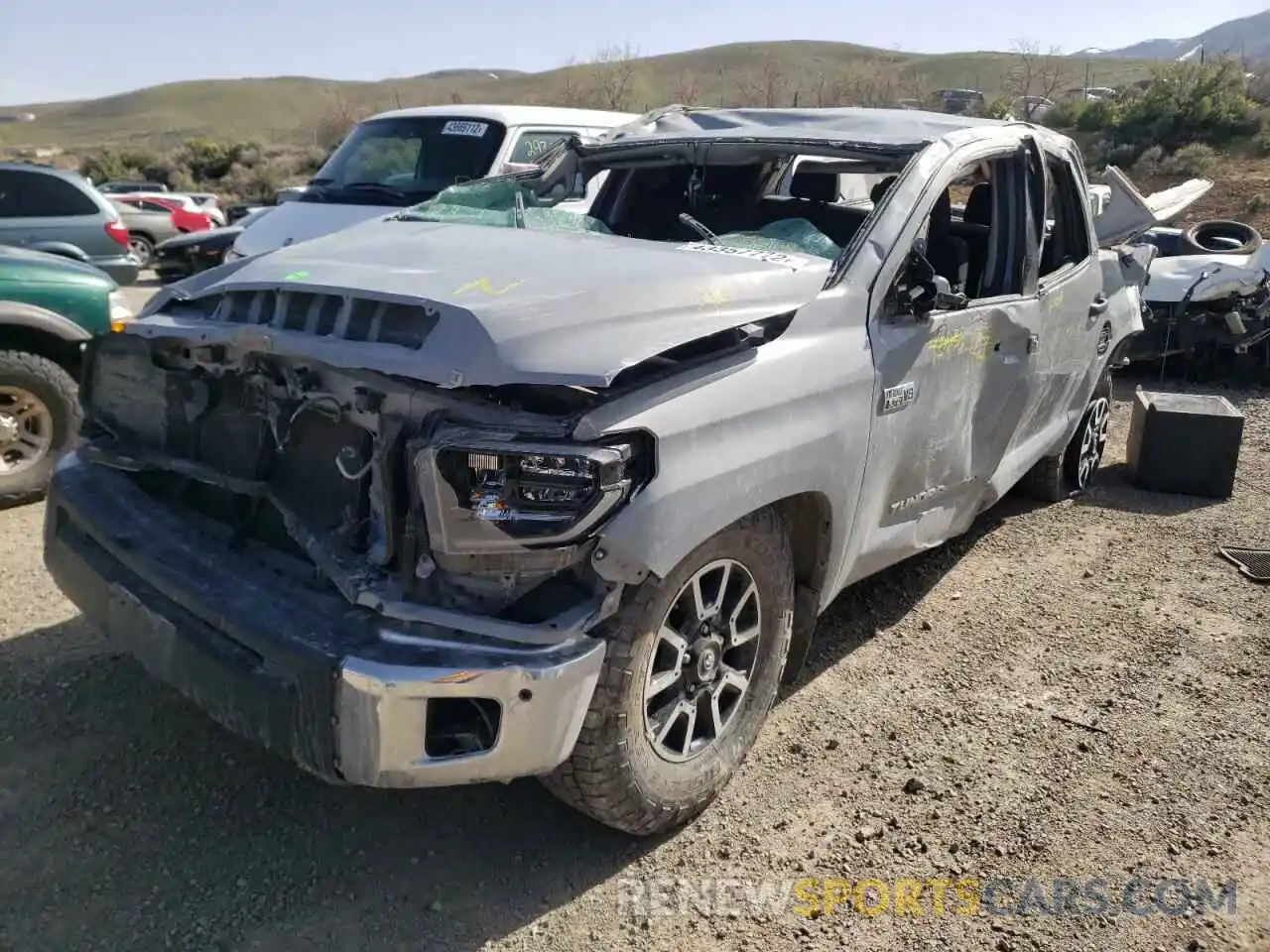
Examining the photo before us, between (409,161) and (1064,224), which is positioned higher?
(409,161)

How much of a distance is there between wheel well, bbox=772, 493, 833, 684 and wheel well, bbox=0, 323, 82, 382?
4204mm

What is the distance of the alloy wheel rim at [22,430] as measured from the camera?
5.38 meters

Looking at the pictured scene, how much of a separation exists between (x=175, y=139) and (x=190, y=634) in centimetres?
7632

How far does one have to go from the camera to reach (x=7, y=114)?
11544 centimetres

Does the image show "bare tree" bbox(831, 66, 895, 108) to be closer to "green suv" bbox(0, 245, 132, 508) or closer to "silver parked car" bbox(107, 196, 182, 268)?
"silver parked car" bbox(107, 196, 182, 268)

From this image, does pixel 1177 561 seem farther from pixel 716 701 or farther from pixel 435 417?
pixel 435 417

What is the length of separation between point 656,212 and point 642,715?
8.87 feet

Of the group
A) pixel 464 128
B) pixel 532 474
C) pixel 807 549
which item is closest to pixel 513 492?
pixel 532 474

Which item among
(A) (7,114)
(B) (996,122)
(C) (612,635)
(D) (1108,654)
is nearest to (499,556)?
(C) (612,635)

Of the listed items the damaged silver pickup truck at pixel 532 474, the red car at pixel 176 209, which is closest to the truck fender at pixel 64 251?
the damaged silver pickup truck at pixel 532 474

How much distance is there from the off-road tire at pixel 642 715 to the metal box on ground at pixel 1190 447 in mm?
3917

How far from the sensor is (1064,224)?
5.27 m

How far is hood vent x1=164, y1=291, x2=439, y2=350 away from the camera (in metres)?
2.73

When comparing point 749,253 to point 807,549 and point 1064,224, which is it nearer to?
point 807,549
